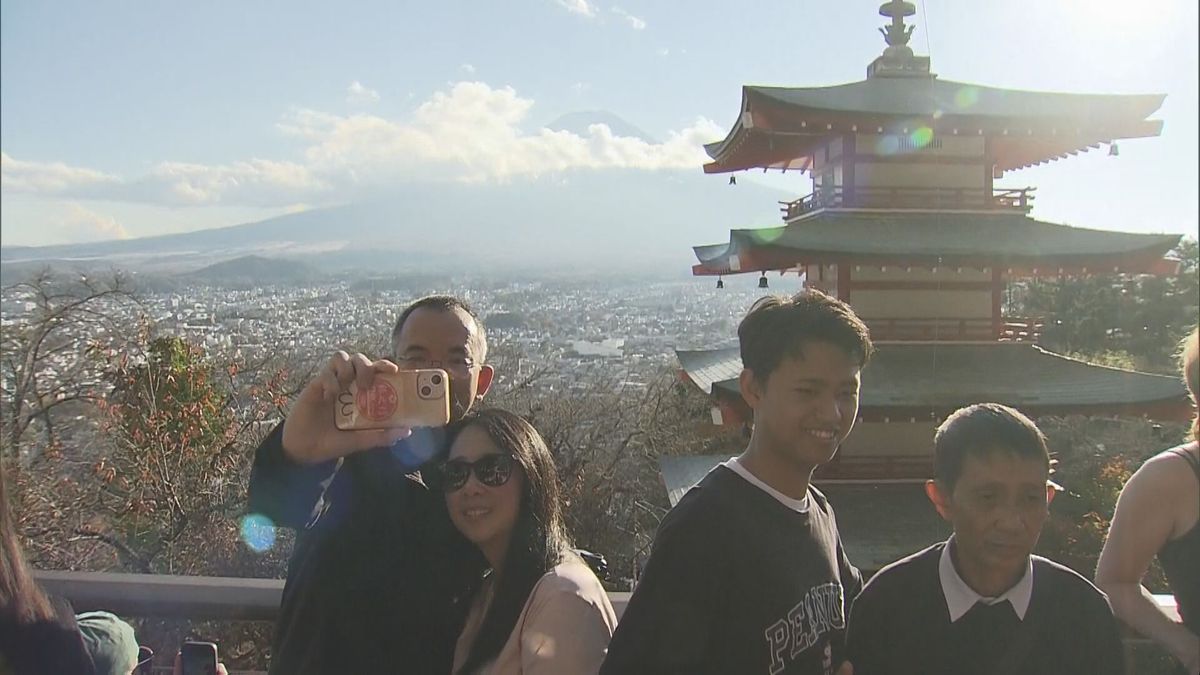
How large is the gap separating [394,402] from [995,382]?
745 cm

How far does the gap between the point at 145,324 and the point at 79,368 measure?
1981 mm

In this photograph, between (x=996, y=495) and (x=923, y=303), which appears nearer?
(x=996, y=495)

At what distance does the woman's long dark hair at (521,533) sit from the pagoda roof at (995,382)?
5.49 m

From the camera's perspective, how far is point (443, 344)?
179 centimetres

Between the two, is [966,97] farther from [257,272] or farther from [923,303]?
[257,272]

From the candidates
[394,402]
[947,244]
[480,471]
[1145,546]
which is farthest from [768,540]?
[947,244]

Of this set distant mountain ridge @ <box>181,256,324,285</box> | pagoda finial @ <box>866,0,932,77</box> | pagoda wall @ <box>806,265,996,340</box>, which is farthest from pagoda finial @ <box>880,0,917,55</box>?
distant mountain ridge @ <box>181,256,324,285</box>

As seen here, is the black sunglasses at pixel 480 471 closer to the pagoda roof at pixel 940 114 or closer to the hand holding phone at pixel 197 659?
the hand holding phone at pixel 197 659

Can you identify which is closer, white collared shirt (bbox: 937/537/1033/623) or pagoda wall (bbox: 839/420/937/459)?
white collared shirt (bbox: 937/537/1033/623)

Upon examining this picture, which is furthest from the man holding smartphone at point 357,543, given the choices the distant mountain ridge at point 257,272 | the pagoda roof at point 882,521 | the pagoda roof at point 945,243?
the distant mountain ridge at point 257,272

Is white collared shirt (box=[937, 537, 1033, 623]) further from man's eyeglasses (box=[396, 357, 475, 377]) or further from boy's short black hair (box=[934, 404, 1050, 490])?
man's eyeglasses (box=[396, 357, 475, 377])

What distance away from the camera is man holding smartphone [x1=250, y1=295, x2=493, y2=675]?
154cm

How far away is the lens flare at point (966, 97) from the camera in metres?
8.08

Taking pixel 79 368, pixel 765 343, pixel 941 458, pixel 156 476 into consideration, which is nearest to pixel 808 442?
pixel 765 343
